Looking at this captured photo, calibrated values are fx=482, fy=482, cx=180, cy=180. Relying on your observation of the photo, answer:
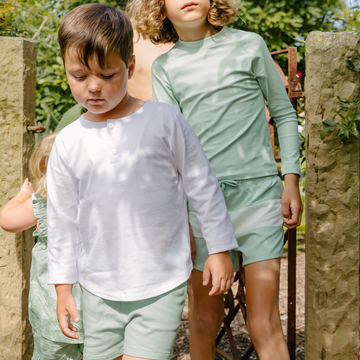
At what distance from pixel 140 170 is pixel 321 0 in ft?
16.5

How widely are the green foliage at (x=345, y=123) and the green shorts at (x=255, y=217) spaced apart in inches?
15.5

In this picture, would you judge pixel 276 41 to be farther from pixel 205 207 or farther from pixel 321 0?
pixel 205 207

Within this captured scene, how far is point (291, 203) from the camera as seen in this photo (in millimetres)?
2020

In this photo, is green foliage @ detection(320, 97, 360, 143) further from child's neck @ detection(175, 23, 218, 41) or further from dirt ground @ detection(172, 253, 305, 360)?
dirt ground @ detection(172, 253, 305, 360)

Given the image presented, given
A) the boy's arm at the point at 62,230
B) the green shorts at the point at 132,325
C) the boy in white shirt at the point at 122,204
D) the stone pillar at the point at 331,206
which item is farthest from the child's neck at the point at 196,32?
the green shorts at the point at 132,325

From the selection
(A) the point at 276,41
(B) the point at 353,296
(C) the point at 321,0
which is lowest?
(B) the point at 353,296

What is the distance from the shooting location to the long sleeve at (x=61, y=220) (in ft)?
5.28

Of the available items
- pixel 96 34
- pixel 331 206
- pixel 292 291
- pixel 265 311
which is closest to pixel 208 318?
pixel 265 311

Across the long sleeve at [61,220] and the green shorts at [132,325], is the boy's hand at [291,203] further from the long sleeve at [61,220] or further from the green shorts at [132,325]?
the long sleeve at [61,220]

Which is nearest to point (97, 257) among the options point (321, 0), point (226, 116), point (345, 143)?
point (226, 116)

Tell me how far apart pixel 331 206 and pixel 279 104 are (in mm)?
534

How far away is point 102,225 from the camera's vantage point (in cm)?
154

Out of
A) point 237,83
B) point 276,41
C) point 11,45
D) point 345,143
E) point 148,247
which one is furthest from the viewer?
point 276,41

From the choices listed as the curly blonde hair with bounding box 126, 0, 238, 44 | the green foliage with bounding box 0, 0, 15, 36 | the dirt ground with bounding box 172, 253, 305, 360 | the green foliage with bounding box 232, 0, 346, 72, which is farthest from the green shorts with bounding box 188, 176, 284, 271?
the green foliage with bounding box 232, 0, 346, 72
